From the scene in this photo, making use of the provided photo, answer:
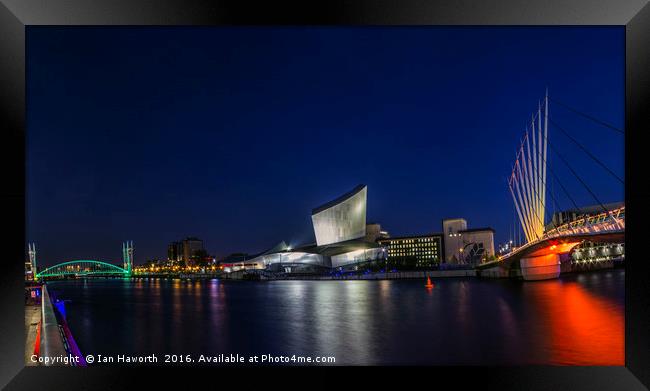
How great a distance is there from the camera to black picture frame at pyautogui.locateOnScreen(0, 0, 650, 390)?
3455 millimetres

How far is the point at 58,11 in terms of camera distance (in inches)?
141

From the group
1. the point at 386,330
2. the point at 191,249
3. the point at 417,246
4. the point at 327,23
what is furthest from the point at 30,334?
the point at 191,249

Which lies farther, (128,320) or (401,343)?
(128,320)

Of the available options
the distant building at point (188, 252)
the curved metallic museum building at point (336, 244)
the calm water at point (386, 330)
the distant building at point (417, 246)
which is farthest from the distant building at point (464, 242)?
the calm water at point (386, 330)

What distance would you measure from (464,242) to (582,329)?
4083cm

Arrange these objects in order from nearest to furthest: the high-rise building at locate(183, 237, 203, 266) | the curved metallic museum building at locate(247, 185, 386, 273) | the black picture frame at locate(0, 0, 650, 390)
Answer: the black picture frame at locate(0, 0, 650, 390), the curved metallic museum building at locate(247, 185, 386, 273), the high-rise building at locate(183, 237, 203, 266)

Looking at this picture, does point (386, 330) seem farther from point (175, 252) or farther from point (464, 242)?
point (175, 252)

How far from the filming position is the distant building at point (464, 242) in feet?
157

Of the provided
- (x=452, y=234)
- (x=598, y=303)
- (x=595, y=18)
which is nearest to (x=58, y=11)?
(x=595, y=18)

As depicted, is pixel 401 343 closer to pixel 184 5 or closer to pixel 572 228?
pixel 184 5

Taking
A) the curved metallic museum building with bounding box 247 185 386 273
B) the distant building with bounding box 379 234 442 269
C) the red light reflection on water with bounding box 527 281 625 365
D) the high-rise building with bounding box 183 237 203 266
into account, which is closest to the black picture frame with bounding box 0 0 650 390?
the red light reflection on water with bounding box 527 281 625 365

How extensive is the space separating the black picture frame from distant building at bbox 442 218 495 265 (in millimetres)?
44466

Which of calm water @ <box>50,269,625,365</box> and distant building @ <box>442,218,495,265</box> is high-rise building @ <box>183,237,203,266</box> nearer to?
distant building @ <box>442,218,495,265</box>

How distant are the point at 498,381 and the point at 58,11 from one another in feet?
14.1
